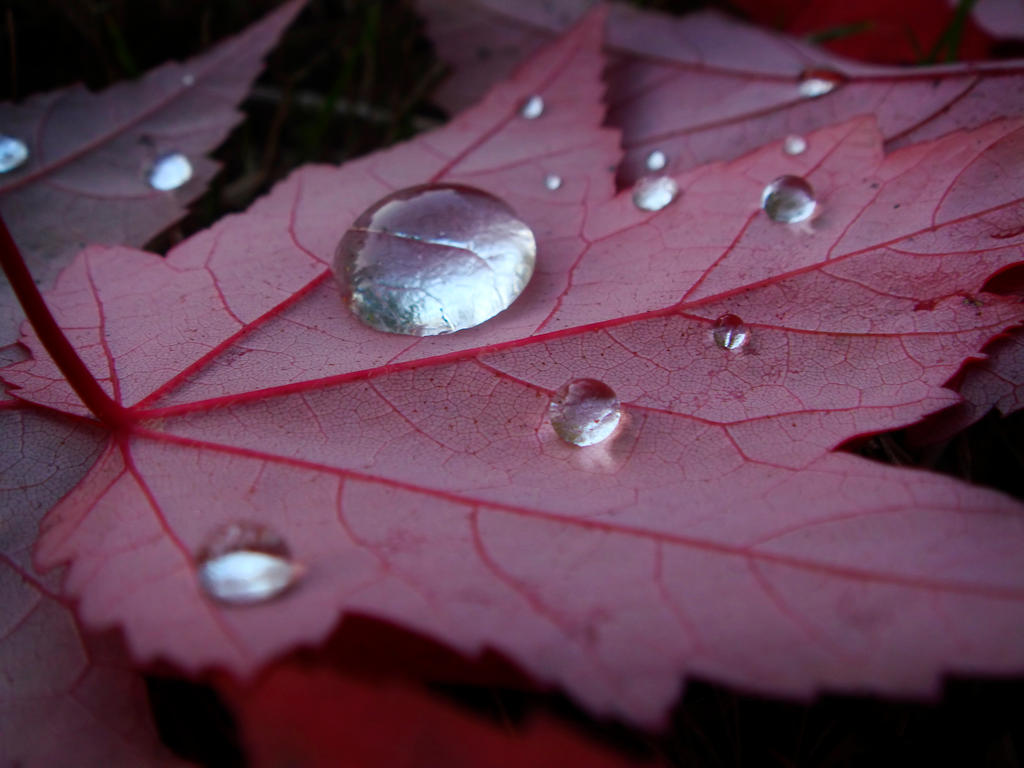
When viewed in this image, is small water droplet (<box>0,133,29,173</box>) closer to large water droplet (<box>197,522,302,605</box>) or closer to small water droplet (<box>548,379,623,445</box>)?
large water droplet (<box>197,522,302,605</box>)

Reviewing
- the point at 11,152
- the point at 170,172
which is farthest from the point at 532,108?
the point at 11,152

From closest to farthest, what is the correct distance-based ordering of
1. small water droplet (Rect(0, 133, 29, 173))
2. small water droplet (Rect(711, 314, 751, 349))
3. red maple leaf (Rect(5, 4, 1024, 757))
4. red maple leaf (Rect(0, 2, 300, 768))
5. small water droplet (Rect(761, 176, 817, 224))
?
red maple leaf (Rect(5, 4, 1024, 757))
red maple leaf (Rect(0, 2, 300, 768))
small water droplet (Rect(711, 314, 751, 349))
small water droplet (Rect(761, 176, 817, 224))
small water droplet (Rect(0, 133, 29, 173))

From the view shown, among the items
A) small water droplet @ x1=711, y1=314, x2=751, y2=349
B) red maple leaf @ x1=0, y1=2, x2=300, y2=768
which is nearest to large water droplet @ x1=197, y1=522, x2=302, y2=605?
red maple leaf @ x1=0, y1=2, x2=300, y2=768

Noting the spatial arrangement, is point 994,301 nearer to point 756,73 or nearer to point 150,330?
point 756,73

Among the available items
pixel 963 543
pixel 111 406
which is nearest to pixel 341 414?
pixel 111 406

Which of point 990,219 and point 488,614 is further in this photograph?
point 990,219

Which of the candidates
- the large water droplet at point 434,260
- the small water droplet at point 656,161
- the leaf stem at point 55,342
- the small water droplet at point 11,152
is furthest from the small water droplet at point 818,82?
the small water droplet at point 11,152
